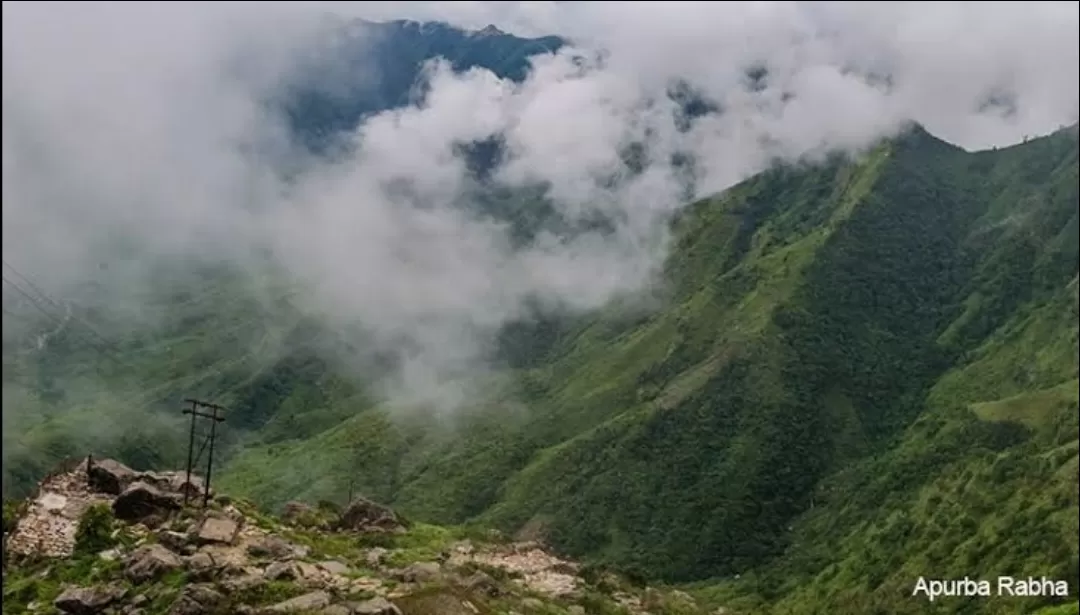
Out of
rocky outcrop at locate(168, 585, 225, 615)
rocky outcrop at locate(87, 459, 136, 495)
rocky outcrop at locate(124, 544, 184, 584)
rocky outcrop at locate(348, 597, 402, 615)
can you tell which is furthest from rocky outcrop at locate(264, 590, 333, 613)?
rocky outcrop at locate(87, 459, 136, 495)

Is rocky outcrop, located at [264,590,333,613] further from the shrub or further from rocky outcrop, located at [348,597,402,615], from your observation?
the shrub

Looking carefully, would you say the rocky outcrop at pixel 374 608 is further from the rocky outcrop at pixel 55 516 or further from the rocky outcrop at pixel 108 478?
the rocky outcrop at pixel 108 478

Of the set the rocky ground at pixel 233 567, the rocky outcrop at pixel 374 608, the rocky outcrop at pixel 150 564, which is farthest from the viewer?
the rocky outcrop at pixel 150 564

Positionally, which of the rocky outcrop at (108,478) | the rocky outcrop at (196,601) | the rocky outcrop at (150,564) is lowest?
the rocky outcrop at (196,601)

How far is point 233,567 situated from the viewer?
61.7 meters

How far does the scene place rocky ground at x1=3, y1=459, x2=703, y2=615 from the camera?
57.1 meters

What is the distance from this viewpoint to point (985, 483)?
151 m

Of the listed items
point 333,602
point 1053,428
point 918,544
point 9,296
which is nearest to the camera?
point 9,296

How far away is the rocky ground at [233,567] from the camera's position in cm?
5709

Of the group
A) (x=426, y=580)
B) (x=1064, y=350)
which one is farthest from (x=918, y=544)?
(x=426, y=580)

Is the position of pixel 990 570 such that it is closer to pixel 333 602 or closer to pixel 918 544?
pixel 918 544

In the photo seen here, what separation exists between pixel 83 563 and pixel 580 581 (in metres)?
40.6

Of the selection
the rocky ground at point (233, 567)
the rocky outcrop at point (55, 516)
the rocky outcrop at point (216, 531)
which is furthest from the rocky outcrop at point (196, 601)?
the rocky outcrop at point (55, 516)

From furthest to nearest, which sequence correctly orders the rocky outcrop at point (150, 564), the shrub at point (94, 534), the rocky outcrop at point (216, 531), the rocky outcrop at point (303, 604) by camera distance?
the shrub at point (94, 534) → the rocky outcrop at point (216, 531) → the rocky outcrop at point (150, 564) → the rocky outcrop at point (303, 604)
